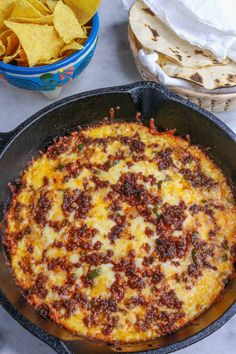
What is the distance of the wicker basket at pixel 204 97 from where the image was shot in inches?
128

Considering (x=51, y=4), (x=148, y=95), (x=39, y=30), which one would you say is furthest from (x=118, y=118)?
(x=51, y=4)

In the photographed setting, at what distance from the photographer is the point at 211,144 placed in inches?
124

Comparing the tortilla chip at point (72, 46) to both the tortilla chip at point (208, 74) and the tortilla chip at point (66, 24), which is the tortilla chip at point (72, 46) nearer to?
the tortilla chip at point (66, 24)

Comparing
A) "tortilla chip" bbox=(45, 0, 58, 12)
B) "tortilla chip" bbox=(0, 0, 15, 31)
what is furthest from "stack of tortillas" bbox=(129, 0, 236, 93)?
"tortilla chip" bbox=(0, 0, 15, 31)

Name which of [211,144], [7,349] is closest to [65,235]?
[7,349]

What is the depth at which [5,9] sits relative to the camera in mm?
3268

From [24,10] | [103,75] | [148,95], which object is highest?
[24,10]

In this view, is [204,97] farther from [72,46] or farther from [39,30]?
[39,30]

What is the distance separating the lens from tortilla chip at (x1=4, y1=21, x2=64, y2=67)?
314 cm

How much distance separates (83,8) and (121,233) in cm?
145

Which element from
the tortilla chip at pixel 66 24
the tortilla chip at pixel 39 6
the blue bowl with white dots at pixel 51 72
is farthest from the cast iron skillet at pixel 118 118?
the tortilla chip at pixel 39 6

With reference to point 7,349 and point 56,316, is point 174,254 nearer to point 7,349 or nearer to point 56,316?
point 56,316

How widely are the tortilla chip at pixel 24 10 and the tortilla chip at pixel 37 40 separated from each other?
9cm

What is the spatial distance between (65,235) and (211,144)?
3.31 feet
